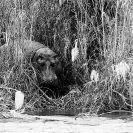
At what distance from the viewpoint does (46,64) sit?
6.84 m

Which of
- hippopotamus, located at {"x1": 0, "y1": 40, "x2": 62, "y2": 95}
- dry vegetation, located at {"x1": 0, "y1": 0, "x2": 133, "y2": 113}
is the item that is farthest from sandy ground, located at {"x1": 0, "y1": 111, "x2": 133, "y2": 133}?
hippopotamus, located at {"x1": 0, "y1": 40, "x2": 62, "y2": 95}

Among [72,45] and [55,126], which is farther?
[72,45]

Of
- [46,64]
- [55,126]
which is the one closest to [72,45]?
[46,64]

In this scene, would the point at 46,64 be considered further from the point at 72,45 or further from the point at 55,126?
the point at 55,126

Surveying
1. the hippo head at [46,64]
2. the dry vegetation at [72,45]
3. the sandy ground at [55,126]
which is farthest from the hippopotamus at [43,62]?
the sandy ground at [55,126]

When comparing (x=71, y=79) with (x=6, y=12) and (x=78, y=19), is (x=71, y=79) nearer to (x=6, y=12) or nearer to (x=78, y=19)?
(x=78, y=19)

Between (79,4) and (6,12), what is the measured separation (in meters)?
1.21

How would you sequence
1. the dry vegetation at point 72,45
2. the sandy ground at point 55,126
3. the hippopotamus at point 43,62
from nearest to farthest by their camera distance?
the sandy ground at point 55,126, the dry vegetation at point 72,45, the hippopotamus at point 43,62

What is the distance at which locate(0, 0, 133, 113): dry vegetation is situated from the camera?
5664 mm

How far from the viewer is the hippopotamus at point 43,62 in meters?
6.59

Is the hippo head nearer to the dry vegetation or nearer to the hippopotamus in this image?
the hippopotamus

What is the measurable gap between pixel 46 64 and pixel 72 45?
0.67 meters

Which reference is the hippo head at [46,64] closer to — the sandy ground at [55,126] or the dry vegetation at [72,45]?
the dry vegetation at [72,45]

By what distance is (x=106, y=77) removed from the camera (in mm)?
5641
